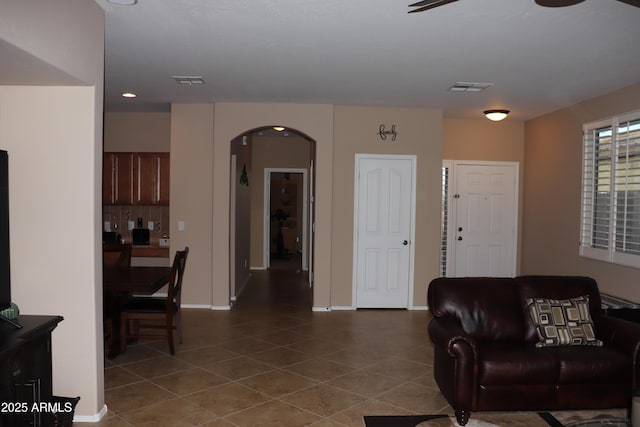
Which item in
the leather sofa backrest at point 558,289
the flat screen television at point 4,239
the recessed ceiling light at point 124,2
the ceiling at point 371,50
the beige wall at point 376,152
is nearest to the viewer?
the flat screen television at point 4,239

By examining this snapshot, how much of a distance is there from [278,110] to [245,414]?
4.10m

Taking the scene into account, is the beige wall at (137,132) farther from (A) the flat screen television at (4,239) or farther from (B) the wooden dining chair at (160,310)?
(A) the flat screen television at (4,239)

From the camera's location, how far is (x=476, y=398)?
11.2ft

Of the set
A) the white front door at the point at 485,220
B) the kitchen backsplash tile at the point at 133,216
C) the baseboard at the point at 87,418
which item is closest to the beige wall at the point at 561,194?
the white front door at the point at 485,220

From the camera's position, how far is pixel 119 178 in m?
7.38

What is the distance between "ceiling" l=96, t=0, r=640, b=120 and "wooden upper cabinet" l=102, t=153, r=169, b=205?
4.64 feet

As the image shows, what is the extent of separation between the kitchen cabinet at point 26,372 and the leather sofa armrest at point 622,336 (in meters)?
3.73

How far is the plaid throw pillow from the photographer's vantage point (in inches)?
149

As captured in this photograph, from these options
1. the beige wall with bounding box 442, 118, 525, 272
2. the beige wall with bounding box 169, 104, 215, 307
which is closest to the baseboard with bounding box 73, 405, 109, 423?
the beige wall with bounding box 169, 104, 215, 307

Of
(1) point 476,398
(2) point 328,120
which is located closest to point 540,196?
(2) point 328,120

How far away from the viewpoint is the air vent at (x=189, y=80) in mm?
5152

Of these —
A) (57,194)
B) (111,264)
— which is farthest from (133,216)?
(57,194)

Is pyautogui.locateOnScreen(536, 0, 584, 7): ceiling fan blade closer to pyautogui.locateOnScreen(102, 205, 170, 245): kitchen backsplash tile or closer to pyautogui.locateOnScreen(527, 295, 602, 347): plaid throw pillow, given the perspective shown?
pyautogui.locateOnScreen(527, 295, 602, 347): plaid throw pillow

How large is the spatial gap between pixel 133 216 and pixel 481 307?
5503 millimetres
